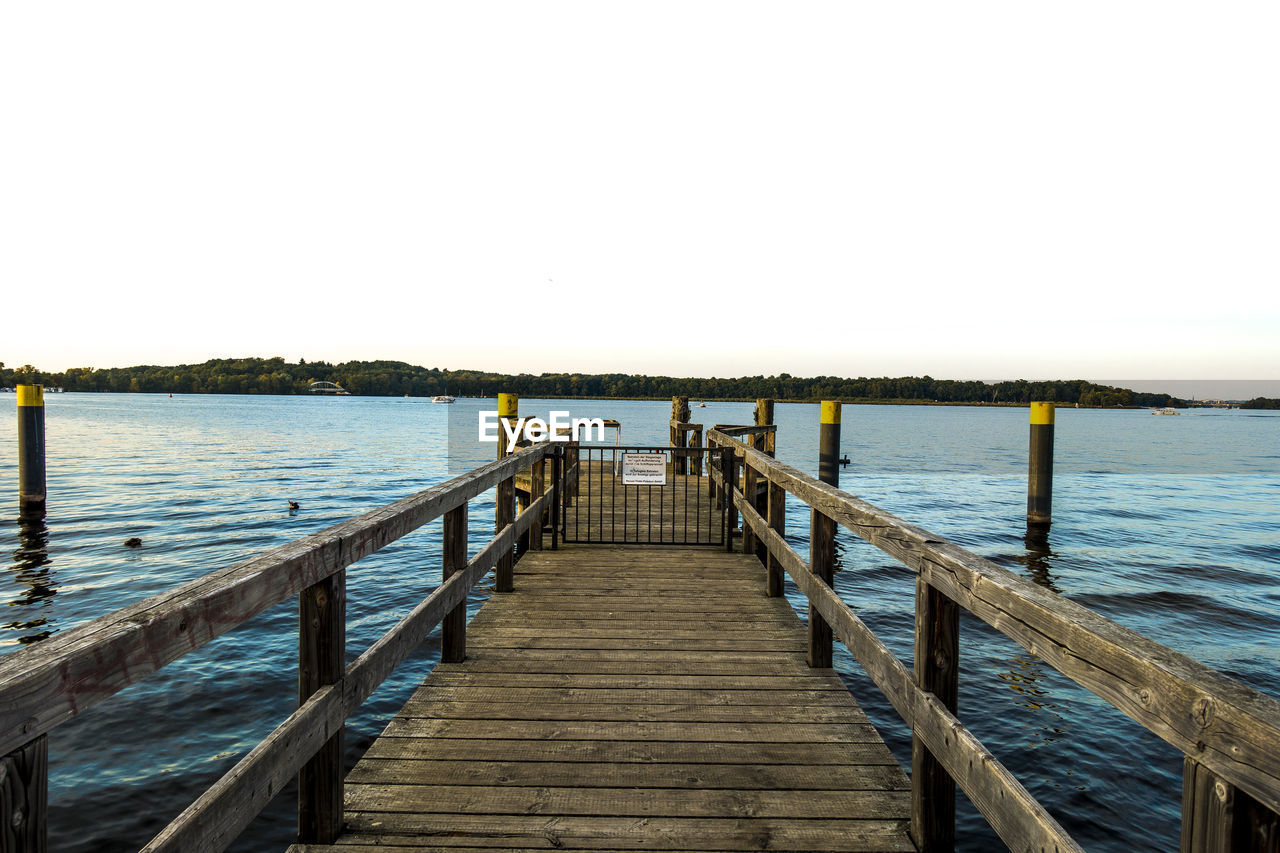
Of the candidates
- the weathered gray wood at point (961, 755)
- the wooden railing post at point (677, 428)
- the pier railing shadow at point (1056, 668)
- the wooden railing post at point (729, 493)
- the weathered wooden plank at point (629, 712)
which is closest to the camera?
the pier railing shadow at point (1056, 668)

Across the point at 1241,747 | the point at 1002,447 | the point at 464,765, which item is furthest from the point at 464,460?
the point at 1002,447

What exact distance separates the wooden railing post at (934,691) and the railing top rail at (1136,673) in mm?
123

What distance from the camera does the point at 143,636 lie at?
1617mm

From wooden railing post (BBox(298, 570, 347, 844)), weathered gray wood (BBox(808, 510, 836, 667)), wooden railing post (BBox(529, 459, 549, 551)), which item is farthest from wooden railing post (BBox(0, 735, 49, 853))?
wooden railing post (BBox(529, 459, 549, 551))

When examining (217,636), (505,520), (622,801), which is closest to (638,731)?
(622,801)

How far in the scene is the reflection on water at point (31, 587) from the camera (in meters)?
9.30

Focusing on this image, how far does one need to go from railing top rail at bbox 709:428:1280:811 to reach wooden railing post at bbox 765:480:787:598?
3125mm

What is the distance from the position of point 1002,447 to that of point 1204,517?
42329mm

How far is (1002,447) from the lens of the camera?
6188cm

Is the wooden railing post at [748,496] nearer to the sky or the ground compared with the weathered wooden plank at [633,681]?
nearer to the sky

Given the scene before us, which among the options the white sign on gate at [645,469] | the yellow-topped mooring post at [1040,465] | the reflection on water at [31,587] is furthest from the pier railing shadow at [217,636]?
the yellow-topped mooring post at [1040,465]

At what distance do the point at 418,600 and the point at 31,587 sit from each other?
246 inches

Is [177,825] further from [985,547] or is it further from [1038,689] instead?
[985,547]

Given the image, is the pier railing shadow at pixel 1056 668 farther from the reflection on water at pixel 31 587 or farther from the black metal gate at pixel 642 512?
the reflection on water at pixel 31 587
